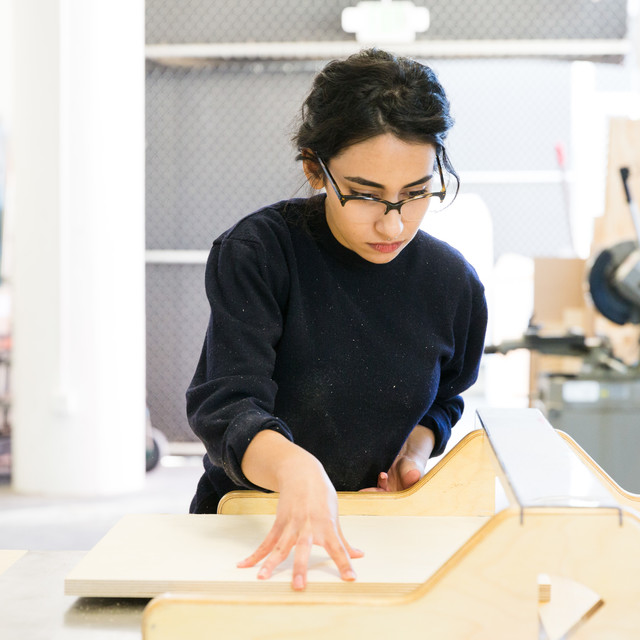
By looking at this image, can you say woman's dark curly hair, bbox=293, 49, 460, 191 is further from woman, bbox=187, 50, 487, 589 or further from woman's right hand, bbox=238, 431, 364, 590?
woman's right hand, bbox=238, 431, 364, 590

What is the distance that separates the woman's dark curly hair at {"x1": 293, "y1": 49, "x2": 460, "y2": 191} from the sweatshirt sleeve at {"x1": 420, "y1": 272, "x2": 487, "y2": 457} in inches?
9.4

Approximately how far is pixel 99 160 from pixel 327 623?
10.3 ft

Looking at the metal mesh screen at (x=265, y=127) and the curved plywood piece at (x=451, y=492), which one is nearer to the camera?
the curved plywood piece at (x=451, y=492)

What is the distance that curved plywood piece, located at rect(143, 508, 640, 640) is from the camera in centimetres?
64

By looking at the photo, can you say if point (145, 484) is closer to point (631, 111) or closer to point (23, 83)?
point (23, 83)

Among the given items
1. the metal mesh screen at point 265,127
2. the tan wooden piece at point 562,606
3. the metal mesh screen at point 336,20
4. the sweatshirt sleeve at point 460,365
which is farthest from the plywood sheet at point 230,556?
the metal mesh screen at point 336,20

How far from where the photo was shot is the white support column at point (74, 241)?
3514mm

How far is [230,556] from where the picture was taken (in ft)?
2.83

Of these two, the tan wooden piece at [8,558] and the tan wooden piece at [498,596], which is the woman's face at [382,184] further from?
the tan wooden piece at [8,558]

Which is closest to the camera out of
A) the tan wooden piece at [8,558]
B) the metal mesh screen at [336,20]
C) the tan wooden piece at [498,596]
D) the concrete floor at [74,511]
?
the tan wooden piece at [498,596]

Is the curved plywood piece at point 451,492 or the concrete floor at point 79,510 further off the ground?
the curved plywood piece at point 451,492

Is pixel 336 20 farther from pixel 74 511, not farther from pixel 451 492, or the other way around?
pixel 451 492

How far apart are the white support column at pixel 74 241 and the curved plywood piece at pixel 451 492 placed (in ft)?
8.68

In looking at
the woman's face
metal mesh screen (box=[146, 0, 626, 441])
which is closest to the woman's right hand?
the woman's face
